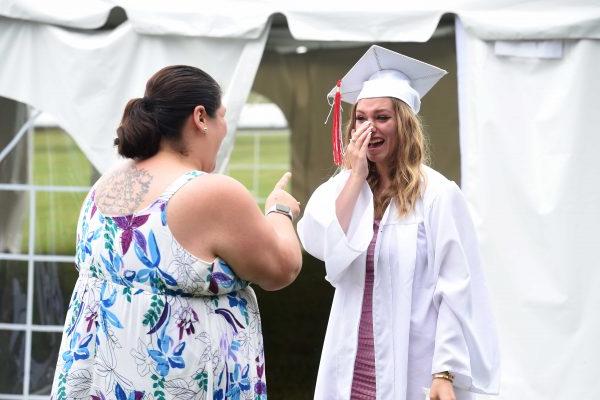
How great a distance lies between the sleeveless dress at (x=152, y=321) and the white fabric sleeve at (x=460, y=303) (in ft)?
2.48

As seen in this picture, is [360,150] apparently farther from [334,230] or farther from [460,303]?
[460,303]

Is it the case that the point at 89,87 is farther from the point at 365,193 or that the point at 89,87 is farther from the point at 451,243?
the point at 451,243

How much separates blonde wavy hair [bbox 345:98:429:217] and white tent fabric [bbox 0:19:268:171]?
5.95 ft

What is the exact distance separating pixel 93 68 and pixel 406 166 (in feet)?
7.78

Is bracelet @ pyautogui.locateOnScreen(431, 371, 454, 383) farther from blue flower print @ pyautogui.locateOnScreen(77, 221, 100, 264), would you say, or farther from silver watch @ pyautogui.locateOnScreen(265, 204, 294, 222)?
blue flower print @ pyautogui.locateOnScreen(77, 221, 100, 264)

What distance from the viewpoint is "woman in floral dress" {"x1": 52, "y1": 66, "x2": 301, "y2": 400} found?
2516 millimetres

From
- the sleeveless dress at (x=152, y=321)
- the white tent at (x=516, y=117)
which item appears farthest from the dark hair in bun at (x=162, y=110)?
the white tent at (x=516, y=117)

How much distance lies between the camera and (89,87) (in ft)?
16.9

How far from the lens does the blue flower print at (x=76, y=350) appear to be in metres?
2.61

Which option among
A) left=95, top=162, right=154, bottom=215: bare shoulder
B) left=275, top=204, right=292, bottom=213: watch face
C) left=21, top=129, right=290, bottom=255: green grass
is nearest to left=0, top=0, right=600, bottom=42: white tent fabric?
left=21, top=129, right=290, bottom=255: green grass

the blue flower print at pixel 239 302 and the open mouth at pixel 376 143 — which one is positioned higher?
the open mouth at pixel 376 143

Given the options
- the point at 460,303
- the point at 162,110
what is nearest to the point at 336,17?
the point at 460,303

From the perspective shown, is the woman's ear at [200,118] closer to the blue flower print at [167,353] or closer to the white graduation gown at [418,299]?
the blue flower print at [167,353]

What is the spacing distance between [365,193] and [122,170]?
965 millimetres
